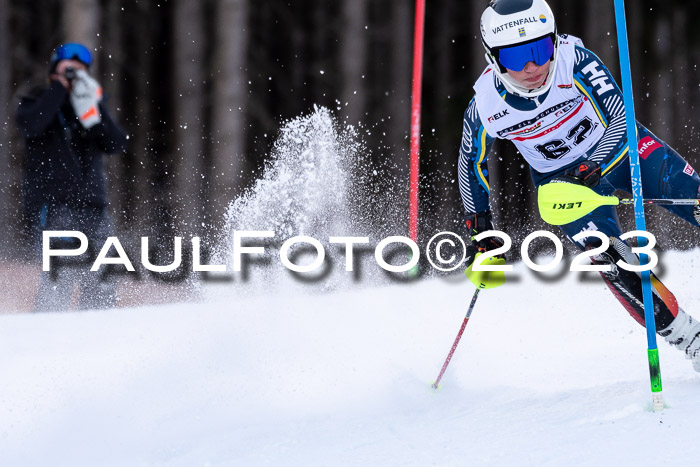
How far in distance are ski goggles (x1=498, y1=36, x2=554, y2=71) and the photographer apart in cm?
278

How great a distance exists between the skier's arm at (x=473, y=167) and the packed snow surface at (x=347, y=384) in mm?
903

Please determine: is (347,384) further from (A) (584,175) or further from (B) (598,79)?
(B) (598,79)

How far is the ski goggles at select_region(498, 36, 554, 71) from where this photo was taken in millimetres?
2986

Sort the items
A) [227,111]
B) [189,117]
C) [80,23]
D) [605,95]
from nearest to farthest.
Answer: [605,95]
[80,23]
[227,111]
[189,117]

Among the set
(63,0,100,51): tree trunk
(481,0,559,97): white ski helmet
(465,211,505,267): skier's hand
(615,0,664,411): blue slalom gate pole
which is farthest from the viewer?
(63,0,100,51): tree trunk

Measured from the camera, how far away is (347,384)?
3775mm

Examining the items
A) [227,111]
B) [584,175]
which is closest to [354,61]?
[227,111]

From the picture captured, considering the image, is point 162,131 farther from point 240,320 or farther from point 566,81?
point 566,81

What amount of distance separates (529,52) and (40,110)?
317cm

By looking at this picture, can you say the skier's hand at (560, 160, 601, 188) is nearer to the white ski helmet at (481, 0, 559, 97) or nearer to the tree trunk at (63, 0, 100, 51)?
the white ski helmet at (481, 0, 559, 97)

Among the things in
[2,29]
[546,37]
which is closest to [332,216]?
[546,37]

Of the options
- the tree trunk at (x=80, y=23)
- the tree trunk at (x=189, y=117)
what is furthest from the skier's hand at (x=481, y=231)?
the tree trunk at (x=80, y=23)

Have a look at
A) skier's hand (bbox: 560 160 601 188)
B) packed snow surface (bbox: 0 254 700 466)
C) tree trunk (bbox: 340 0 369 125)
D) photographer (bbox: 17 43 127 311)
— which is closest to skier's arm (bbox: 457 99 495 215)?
skier's hand (bbox: 560 160 601 188)

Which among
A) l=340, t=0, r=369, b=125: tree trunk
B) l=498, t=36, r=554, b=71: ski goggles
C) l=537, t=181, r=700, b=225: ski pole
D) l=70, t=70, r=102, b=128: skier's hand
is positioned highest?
l=340, t=0, r=369, b=125: tree trunk
